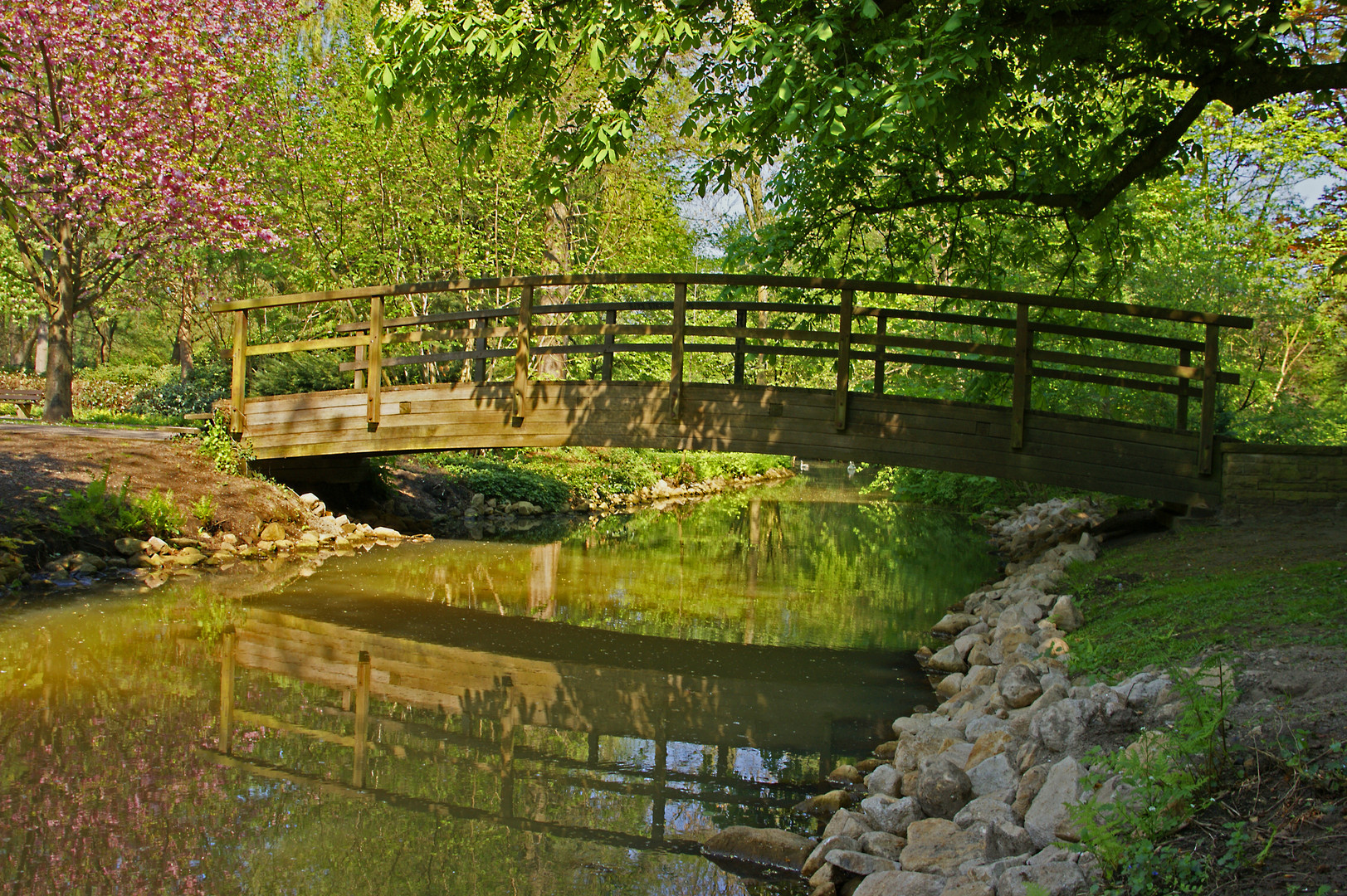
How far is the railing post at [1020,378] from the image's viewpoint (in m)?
10.0

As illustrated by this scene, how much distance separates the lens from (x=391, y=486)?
15.1 meters

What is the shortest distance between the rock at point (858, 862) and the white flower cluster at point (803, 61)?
5.10 meters

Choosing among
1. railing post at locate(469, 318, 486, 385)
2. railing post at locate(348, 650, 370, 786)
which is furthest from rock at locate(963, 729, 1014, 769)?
railing post at locate(469, 318, 486, 385)

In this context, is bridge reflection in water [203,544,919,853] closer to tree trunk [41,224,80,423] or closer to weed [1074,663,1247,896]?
weed [1074,663,1247,896]

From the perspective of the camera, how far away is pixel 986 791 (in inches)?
167

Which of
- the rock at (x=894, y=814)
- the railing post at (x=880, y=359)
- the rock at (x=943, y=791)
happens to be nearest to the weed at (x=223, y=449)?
the railing post at (x=880, y=359)

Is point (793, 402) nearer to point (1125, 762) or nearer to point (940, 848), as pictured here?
point (940, 848)

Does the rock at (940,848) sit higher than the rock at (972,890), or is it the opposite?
the rock at (972,890)

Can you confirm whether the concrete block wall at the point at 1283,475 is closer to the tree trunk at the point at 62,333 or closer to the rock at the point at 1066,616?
the rock at the point at 1066,616

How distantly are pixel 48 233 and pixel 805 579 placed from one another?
12982 mm

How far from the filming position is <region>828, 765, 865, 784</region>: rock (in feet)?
16.5

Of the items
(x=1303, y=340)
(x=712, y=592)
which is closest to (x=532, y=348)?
(x=712, y=592)

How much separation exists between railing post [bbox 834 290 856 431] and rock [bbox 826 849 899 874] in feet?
22.4

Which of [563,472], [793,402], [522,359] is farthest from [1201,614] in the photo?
[563,472]
